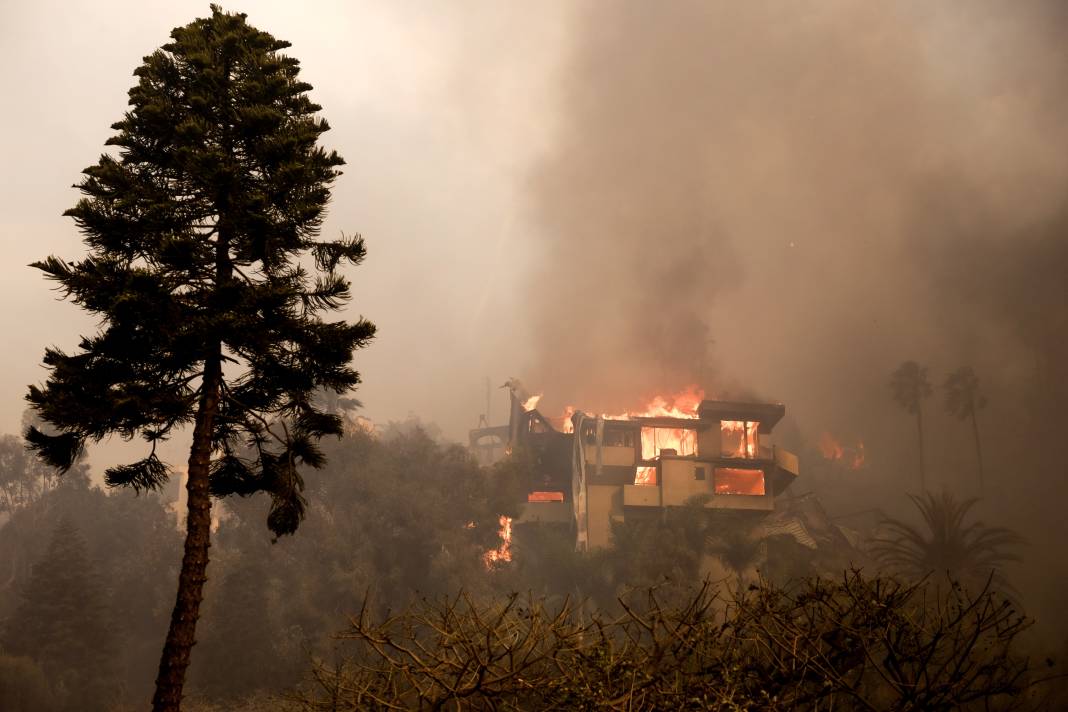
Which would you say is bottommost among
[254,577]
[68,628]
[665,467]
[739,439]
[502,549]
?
[68,628]

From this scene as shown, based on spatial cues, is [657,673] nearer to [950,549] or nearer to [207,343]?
[207,343]

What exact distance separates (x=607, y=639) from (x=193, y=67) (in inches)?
630

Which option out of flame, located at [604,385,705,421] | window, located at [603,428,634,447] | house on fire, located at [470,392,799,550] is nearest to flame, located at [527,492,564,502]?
house on fire, located at [470,392,799,550]

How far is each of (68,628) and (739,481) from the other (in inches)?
2154

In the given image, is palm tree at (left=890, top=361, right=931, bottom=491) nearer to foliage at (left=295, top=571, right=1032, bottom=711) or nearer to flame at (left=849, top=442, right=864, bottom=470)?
flame at (left=849, top=442, right=864, bottom=470)

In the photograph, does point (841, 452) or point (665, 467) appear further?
point (841, 452)

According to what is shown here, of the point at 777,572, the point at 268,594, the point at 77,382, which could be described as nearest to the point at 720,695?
the point at 77,382

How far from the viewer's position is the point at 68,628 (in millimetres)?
58125

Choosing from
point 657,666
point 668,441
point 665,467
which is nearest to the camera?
point 657,666

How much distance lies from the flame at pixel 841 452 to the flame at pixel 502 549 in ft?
248

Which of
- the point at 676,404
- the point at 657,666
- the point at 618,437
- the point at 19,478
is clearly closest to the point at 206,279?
the point at 657,666

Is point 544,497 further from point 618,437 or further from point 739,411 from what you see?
point 739,411

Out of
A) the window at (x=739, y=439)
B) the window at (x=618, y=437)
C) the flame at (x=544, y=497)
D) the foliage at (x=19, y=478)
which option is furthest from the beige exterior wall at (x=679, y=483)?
the foliage at (x=19, y=478)

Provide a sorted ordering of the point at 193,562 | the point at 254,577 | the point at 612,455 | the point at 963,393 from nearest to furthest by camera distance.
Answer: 1. the point at 193,562
2. the point at 254,577
3. the point at 612,455
4. the point at 963,393
